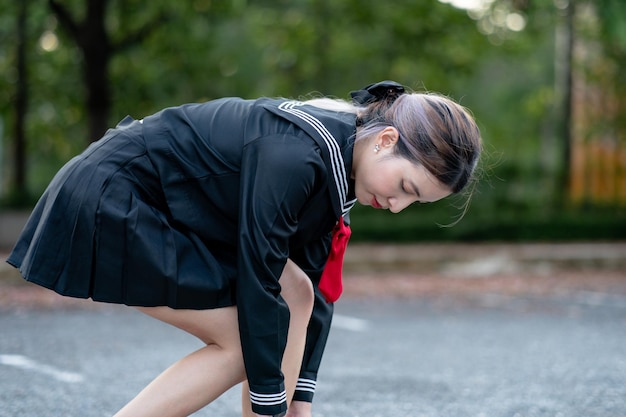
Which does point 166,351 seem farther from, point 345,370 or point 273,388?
point 273,388

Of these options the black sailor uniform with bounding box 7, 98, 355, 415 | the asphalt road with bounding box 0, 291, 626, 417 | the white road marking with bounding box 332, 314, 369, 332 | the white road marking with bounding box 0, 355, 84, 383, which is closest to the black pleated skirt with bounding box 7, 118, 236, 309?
the black sailor uniform with bounding box 7, 98, 355, 415

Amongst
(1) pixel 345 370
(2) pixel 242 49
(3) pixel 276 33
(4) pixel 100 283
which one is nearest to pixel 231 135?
(4) pixel 100 283

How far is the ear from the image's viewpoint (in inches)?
94.0

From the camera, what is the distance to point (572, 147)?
1528 centimetres

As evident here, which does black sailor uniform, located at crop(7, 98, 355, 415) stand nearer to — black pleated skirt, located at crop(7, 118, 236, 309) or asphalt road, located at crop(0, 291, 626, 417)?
black pleated skirt, located at crop(7, 118, 236, 309)

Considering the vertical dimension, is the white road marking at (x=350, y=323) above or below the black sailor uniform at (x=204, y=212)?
below

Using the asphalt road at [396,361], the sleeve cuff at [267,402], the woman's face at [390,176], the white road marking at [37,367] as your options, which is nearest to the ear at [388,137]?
the woman's face at [390,176]

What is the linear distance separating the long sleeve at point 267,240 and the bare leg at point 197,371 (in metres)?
0.13

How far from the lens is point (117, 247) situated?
2.35m

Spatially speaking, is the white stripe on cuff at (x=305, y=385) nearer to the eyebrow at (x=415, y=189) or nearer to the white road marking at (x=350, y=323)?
the eyebrow at (x=415, y=189)

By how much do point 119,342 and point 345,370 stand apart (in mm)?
1825

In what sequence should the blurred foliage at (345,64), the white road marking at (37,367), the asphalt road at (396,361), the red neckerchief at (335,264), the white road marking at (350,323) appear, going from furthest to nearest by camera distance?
1. the blurred foliage at (345,64)
2. the white road marking at (350,323)
3. the white road marking at (37,367)
4. the asphalt road at (396,361)
5. the red neckerchief at (335,264)

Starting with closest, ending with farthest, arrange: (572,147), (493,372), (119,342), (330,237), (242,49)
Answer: (330,237) → (493,372) → (119,342) → (572,147) → (242,49)

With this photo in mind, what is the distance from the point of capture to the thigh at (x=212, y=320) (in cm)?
241
